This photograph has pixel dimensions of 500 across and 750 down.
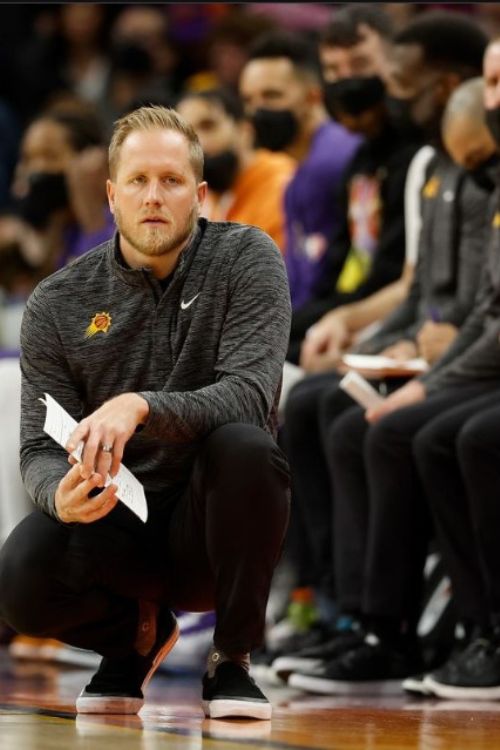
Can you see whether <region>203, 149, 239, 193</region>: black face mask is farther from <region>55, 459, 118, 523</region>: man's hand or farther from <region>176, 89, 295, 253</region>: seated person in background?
<region>55, 459, 118, 523</region>: man's hand

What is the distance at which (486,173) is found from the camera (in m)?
4.95

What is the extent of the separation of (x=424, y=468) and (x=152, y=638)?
114 cm

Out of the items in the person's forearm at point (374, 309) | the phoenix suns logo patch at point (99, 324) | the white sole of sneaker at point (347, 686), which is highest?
the phoenix suns logo patch at point (99, 324)

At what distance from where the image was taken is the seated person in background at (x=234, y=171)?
6410mm

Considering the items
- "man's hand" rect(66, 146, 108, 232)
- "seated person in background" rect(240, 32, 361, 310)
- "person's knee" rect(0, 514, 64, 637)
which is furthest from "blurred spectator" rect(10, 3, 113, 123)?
"person's knee" rect(0, 514, 64, 637)

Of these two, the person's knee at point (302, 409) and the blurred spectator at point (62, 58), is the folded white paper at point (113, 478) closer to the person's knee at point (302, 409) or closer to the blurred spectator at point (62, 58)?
the person's knee at point (302, 409)

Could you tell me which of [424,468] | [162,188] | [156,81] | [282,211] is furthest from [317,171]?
[156,81]

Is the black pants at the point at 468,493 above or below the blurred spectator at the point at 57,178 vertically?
below

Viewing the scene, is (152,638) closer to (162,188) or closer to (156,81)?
(162,188)

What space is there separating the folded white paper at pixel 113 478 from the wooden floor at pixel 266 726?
1.43 feet

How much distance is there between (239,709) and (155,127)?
4.15ft

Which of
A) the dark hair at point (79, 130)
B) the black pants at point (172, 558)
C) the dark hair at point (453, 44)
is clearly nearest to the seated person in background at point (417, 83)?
the dark hair at point (453, 44)

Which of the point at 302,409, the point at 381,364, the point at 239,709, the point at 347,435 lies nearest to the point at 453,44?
the point at 381,364

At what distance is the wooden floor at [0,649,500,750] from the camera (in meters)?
2.90
